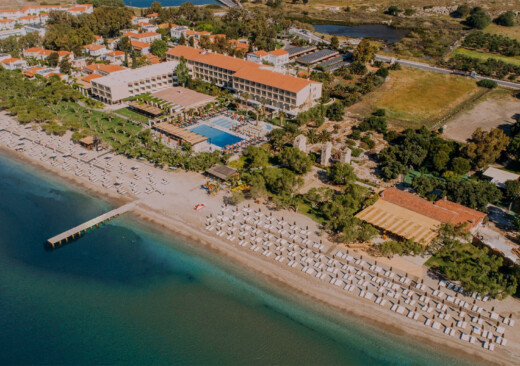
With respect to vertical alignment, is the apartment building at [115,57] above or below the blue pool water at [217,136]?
above

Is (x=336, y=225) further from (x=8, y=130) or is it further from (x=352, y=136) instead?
(x=8, y=130)

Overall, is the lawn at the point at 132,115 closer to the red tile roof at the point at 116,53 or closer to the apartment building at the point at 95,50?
the red tile roof at the point at 116,53

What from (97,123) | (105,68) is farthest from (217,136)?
(105,68)

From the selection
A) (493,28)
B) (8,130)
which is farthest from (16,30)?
(493,28)

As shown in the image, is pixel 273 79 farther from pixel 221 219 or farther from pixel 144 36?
pixel 144 36

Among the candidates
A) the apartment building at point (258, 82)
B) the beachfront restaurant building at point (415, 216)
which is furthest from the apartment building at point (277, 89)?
the beachfront restaurant building at point (415, 216)

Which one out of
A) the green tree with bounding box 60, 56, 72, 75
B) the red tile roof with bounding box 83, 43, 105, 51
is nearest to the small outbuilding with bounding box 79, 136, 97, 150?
the green tree with bounding box 60, 56, 72, 75
